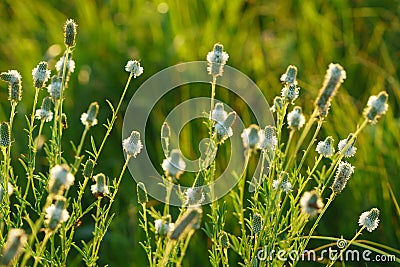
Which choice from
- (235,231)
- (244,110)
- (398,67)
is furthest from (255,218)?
(398,67)

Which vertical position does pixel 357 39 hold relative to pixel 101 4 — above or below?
below

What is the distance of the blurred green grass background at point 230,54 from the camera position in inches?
86.3

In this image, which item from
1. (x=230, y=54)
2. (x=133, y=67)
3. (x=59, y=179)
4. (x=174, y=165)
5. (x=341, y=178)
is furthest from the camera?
(x=230, y=54)

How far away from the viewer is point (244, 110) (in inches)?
102

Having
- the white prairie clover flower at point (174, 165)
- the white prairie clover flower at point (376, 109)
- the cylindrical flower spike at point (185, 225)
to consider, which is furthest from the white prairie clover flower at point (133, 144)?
the white prairie clover flower at point (376, 109)

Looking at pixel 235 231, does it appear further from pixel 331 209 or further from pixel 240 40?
pixel 240 40

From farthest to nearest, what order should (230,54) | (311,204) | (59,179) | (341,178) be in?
1. (230,54)
2. (341,178)
3. (311,204)
4. (59,179)

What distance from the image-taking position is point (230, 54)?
2.85m

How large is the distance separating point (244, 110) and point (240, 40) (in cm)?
46

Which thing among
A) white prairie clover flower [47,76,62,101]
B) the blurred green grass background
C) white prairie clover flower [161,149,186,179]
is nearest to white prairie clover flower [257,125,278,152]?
white prairie clover flower [161,149,186,179]

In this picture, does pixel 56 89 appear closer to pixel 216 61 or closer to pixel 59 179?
pixel 216 61

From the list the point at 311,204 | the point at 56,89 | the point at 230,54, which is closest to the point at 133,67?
the point at 56,89

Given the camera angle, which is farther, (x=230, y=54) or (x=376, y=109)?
(x=230, y=54)

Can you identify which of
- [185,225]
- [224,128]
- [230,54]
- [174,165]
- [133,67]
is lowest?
[185,225]
